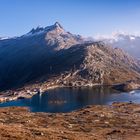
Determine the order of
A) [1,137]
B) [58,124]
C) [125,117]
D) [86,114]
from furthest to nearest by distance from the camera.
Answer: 1. [86,114]
2. [125,117]
3. [58,124]
4. [1,137]

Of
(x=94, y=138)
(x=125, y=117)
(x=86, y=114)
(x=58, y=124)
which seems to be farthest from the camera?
(x=86, y=114)

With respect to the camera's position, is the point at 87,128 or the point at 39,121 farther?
the point at 39,121

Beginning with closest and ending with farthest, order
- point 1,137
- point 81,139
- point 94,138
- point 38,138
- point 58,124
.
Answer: point 1,137
point 38,138
point 81,139
point 94,138
point 58,124

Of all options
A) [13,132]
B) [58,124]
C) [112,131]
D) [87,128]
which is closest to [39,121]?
[58,124]

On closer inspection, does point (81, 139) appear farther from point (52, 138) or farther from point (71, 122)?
point (71, 122)

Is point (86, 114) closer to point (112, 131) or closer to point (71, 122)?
point (71, 122)

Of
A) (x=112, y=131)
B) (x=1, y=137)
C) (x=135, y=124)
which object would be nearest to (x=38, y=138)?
(x=1, y=137)

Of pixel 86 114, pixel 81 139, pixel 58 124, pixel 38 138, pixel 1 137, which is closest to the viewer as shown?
pixel 1 137

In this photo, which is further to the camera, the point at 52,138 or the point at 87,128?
the point at 87,128
